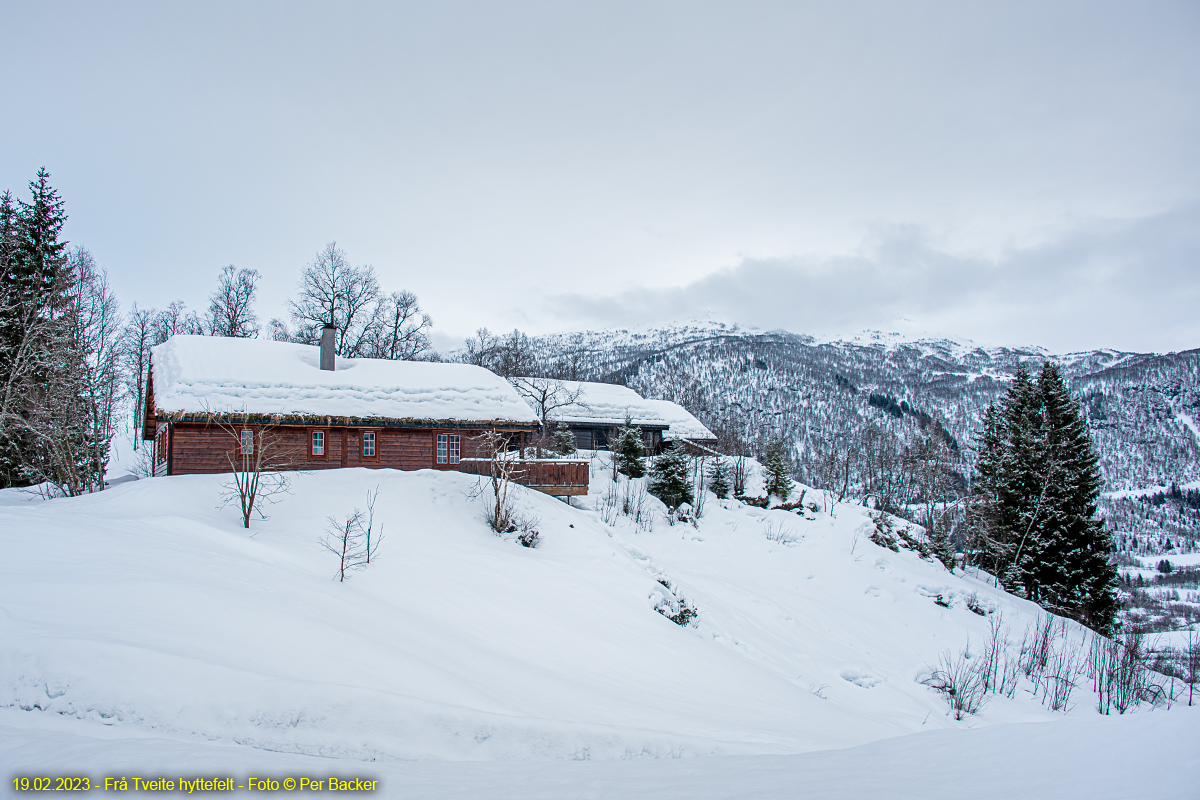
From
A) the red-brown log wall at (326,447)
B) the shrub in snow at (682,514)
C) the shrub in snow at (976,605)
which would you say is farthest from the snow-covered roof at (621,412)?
the shrub in snow at (976,605)

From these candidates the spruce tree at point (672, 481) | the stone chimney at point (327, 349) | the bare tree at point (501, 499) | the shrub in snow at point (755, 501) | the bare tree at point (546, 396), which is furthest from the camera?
the bare tree at point (546, 396)

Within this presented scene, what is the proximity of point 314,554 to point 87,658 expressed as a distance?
24.4 ft

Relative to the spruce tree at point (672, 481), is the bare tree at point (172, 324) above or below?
above

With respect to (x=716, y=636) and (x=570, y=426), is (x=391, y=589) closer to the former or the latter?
(x=716, y=636)

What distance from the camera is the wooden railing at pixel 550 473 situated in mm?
21422

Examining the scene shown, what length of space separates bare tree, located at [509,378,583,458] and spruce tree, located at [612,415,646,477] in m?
4.89

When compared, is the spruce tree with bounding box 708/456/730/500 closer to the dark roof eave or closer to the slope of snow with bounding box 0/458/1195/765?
the slope of snow with bounding box 0/458/1195/765

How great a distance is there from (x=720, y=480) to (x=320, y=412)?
18.0m

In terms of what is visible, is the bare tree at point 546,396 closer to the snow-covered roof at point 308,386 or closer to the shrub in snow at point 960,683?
the snow-covered roof at point 308,386

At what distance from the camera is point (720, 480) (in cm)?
2725

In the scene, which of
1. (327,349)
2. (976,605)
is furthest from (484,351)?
(976,605)

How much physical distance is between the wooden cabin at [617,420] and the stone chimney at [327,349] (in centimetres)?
1312

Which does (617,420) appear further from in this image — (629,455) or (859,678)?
(859,678)

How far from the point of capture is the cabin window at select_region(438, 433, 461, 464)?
894 inches
